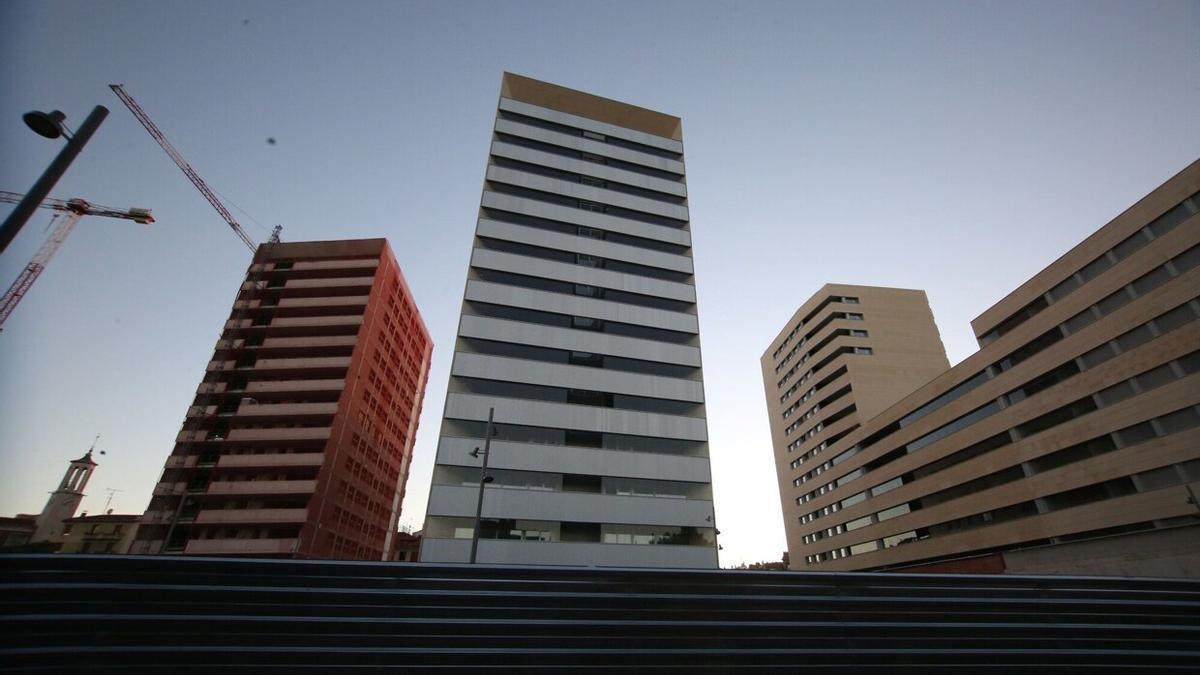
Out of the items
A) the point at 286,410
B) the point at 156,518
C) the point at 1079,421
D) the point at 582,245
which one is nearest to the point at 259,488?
the point at 286,410

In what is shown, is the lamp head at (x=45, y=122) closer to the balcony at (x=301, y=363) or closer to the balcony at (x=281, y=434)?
the balcony at (x=281, y=434)

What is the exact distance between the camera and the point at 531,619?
937cm

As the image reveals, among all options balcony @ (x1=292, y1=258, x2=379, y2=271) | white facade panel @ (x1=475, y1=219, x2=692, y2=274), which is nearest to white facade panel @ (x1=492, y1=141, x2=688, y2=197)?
white facade panel @ (x1=475, y1=219, x2=692, y2=274)

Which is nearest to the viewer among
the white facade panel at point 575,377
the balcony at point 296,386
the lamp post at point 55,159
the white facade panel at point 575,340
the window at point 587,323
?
the lamp post at point 55,159

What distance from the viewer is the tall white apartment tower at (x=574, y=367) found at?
29000 millimetres

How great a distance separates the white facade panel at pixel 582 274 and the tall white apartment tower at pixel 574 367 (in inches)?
4.4

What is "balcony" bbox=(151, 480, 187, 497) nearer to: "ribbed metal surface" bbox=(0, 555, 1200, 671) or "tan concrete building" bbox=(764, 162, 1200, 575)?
"ribbed metal surface" bbox=(0, 555, 1200, 671)

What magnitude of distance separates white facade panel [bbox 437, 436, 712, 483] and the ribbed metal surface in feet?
64.9

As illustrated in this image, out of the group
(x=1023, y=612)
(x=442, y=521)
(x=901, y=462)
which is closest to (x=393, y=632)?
(x=1023, y=612)

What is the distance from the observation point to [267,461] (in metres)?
47.1

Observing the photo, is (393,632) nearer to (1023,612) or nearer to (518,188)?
(1023,612)

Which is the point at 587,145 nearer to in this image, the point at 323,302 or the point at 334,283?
the point at 334,283

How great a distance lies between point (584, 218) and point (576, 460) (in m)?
19.7

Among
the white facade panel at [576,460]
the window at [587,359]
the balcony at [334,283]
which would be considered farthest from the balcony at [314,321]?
the white facade panel at [576,460]
